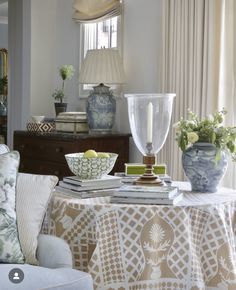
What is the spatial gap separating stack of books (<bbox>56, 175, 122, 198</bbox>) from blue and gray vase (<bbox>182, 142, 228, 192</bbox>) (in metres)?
0.33

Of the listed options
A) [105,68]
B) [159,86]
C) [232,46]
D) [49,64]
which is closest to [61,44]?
[49,64]

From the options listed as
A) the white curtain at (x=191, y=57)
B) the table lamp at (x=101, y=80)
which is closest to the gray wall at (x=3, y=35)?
the table lamp at (x=101, y=80)

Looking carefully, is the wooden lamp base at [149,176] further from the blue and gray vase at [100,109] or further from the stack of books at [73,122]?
the stack of books at [73,122]

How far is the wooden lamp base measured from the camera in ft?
7.34

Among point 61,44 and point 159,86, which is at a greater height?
point 61,44

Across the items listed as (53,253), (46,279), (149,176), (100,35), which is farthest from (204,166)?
(100,35)

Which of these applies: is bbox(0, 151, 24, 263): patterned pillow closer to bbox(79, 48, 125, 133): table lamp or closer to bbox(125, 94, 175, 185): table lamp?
bbox(125, 94, 175, 185): table lamp

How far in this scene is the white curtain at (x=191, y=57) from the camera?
3.15 meters

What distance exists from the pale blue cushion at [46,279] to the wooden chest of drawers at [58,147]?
1885 mm

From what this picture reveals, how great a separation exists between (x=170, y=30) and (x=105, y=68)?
1.85 feet

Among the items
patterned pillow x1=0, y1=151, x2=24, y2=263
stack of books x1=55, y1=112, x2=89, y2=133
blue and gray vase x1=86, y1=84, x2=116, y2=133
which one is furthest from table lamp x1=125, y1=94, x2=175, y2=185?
stack of books x1=55, y1=112, x2=89, y2=133

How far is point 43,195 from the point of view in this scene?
2078mm

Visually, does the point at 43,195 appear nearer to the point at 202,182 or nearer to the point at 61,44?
the point at 202,182

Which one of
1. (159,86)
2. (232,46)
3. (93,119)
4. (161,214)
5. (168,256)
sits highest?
(232,46)
